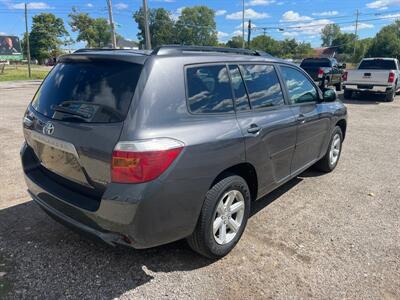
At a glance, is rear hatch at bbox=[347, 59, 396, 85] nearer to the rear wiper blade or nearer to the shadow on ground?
the shadow on ground

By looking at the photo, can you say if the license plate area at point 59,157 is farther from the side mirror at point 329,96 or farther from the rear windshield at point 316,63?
the rear windshield at point 316,63

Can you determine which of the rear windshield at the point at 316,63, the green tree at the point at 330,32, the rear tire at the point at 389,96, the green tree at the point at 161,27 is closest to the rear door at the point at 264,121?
the rear tire at the point at 389,96

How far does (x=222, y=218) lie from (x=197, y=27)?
85.1 metres

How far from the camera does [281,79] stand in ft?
12.5

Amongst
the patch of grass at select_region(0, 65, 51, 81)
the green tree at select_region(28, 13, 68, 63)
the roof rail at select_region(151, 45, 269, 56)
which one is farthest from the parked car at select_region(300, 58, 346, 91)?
the green tree at select_region(28, 13, 68, 63)

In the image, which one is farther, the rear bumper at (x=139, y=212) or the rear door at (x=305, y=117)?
the rear door at (x=305, y=117)

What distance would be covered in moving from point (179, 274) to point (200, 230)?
0.43m

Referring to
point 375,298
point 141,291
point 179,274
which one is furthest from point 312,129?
point 141,291

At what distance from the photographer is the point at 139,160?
2.29 meters

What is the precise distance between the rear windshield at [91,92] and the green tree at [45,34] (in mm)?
68746

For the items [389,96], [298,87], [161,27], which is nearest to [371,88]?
[389,96]

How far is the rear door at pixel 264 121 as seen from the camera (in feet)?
10.2

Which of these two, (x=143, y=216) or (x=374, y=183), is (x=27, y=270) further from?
(x=374, y=183)

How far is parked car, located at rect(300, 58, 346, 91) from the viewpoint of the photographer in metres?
16.8
